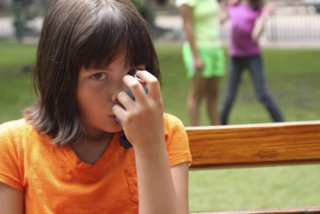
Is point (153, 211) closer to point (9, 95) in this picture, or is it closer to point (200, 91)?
point (200, 91)

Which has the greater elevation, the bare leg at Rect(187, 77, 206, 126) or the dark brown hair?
the dark brown hair

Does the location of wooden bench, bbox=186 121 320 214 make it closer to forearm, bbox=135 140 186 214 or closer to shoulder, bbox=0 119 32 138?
shoulder, bbox=0 119 32 138

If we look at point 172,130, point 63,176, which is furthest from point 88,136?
point 172,130

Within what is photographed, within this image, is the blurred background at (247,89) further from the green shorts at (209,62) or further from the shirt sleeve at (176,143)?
the green shorts at (209,62)

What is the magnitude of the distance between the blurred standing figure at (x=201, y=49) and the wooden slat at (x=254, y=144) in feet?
15.3

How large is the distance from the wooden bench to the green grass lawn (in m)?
0.28

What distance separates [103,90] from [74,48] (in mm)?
144

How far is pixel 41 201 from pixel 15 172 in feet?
0.37

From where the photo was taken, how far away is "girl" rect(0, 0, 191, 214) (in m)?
2.28

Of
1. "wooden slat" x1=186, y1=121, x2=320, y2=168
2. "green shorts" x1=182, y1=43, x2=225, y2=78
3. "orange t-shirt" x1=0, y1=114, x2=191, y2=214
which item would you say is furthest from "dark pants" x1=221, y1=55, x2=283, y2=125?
"orange t-shirt" x1=0, y1=114, x2=191, y2=214

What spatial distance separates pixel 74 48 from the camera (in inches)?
91.8

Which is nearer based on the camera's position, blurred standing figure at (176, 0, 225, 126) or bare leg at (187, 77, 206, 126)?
blurred standing figure at (176, 0, 225, 126)

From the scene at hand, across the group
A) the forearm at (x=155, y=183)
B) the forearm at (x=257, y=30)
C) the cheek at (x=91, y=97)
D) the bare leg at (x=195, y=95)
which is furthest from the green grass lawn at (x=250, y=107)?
the forearm at (x=257, y=30)

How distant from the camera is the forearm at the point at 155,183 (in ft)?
7.27
